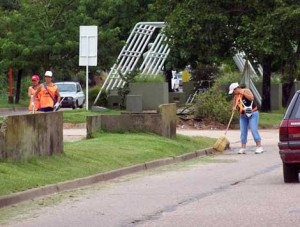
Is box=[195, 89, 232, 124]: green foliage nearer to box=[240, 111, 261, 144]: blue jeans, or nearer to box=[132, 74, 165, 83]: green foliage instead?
box=[132, 74, 165, 83]: green foliage

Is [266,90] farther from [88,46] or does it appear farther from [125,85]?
[88,46]

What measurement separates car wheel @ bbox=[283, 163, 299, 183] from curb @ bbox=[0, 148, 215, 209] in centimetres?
363

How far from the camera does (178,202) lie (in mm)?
12508

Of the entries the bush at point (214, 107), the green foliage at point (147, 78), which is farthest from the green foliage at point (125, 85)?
the bush at point (214, 107)

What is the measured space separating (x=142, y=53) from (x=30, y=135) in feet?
87.4

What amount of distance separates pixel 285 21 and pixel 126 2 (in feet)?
44.9

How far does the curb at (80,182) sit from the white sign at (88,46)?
43.9ft

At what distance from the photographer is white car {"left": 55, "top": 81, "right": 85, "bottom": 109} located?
46.1 m

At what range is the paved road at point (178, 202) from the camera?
421 inches

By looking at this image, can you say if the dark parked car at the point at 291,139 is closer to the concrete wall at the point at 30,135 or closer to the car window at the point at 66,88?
the concrete wall at the point at 30,135

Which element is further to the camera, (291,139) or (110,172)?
(110,172)

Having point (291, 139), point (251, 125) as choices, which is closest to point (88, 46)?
point (251, 125)

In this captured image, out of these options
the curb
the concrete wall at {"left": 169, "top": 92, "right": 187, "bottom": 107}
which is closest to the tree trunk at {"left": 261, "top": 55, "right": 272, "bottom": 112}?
the concrete wall at {"left": 169, "top": 92, "right": 187, "bottom": 107}

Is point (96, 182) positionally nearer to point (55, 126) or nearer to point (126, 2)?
point (55, 126)
